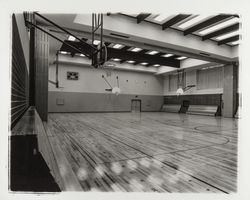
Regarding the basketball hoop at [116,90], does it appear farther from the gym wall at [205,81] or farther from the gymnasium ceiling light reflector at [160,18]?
the gymnasium ceiling light reflector at [160,18]

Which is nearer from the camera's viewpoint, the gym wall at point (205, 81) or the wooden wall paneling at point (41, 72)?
the wooden wall paneling at point (41, 72)

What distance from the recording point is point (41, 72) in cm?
543

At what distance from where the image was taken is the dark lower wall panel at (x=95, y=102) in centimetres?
1103

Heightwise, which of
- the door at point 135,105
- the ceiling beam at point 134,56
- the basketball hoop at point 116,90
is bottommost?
the door at point 135,105

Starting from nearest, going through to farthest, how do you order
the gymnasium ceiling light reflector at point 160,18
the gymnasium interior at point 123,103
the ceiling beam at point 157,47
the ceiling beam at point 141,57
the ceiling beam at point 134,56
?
the gymnasium interior at point 123,103 → the gymnasium ceiling light reflector at point 160,18 → the ceiling beam at point 157,47 → the ceiling beam at point 134,56 → the ceiling beam at point 141,57

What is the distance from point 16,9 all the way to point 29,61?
498 centimetres

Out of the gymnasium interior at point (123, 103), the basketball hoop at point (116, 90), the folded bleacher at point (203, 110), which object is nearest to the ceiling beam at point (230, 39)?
the gymnasium interior at point (123, 103)

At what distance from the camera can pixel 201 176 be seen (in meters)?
1.72

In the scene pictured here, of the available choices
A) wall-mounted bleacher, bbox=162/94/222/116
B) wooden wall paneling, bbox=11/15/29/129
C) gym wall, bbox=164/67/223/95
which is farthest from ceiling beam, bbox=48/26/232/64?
wooden wall paneling, bbox=11/15/29/129

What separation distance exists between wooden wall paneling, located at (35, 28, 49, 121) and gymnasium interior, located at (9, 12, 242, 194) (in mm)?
28

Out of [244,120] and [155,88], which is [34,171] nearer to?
[244,120]

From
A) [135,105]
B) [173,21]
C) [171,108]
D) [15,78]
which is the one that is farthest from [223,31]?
[135,105]

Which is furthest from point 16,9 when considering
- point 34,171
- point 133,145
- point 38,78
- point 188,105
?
point 188,105

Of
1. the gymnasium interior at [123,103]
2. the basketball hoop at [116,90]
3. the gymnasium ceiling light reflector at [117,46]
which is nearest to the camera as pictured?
the gymnasium interior at [123,103]
